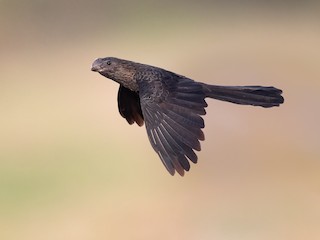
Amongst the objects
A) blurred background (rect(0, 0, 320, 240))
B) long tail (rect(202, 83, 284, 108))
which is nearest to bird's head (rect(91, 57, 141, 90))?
long tail (rect(202, 83, 284, 108))

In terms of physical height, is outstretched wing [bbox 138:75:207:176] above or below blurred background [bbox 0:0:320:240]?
below

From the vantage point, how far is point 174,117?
4.54 metres

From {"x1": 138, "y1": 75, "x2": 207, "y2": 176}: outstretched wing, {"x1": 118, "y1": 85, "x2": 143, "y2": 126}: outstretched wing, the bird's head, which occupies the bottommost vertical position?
{"x1": 138, "y1": 75, "x2": 207, "y2": 176}: outstretched wing

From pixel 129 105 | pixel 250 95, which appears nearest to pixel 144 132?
pixel 129 105

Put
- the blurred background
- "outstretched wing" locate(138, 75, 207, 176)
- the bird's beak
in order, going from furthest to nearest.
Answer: the blurred background < the bird's beak < "outstretched wing" locate(138, 75, 207, 176)

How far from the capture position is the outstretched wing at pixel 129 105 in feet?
17.2

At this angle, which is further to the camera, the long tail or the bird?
the long tail

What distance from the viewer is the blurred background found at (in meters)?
8.62

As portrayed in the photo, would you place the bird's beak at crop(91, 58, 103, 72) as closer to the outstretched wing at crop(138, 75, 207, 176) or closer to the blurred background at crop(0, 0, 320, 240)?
the outstretched wing at crop(138, 75, 207, 176)

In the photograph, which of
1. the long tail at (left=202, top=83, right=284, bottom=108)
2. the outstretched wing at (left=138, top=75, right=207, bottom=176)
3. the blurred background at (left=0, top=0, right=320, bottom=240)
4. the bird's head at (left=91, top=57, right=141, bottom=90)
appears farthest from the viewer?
the blurred background at (left=0, top=0, right=320, bottom=240)

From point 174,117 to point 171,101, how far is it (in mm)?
146

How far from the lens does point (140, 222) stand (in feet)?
28.4
